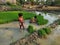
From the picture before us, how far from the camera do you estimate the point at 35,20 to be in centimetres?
2172

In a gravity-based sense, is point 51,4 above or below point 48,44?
below

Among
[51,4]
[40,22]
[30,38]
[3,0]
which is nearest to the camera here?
[30,38]

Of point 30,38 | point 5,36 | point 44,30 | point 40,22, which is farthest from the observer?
point 40,22

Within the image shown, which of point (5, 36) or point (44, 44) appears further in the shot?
point (5, 36)

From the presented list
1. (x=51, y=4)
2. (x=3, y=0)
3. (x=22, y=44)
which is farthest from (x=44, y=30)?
(x=51, y=4)

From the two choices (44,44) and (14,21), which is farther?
(14,21)

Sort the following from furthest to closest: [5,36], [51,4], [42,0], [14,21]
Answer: [42,0] → [51,4] → [14,21] → [5,36]

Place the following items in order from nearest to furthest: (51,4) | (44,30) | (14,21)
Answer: (44,30) → (14,21) → (51,4)

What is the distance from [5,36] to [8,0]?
31020 millimetres

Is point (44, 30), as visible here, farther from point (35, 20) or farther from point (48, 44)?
point (35, 20)

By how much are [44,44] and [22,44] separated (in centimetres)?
151

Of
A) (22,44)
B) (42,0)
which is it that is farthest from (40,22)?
(42,0)

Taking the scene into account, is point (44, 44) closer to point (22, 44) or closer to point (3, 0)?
point (22, 44)

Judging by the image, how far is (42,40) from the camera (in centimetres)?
1397
